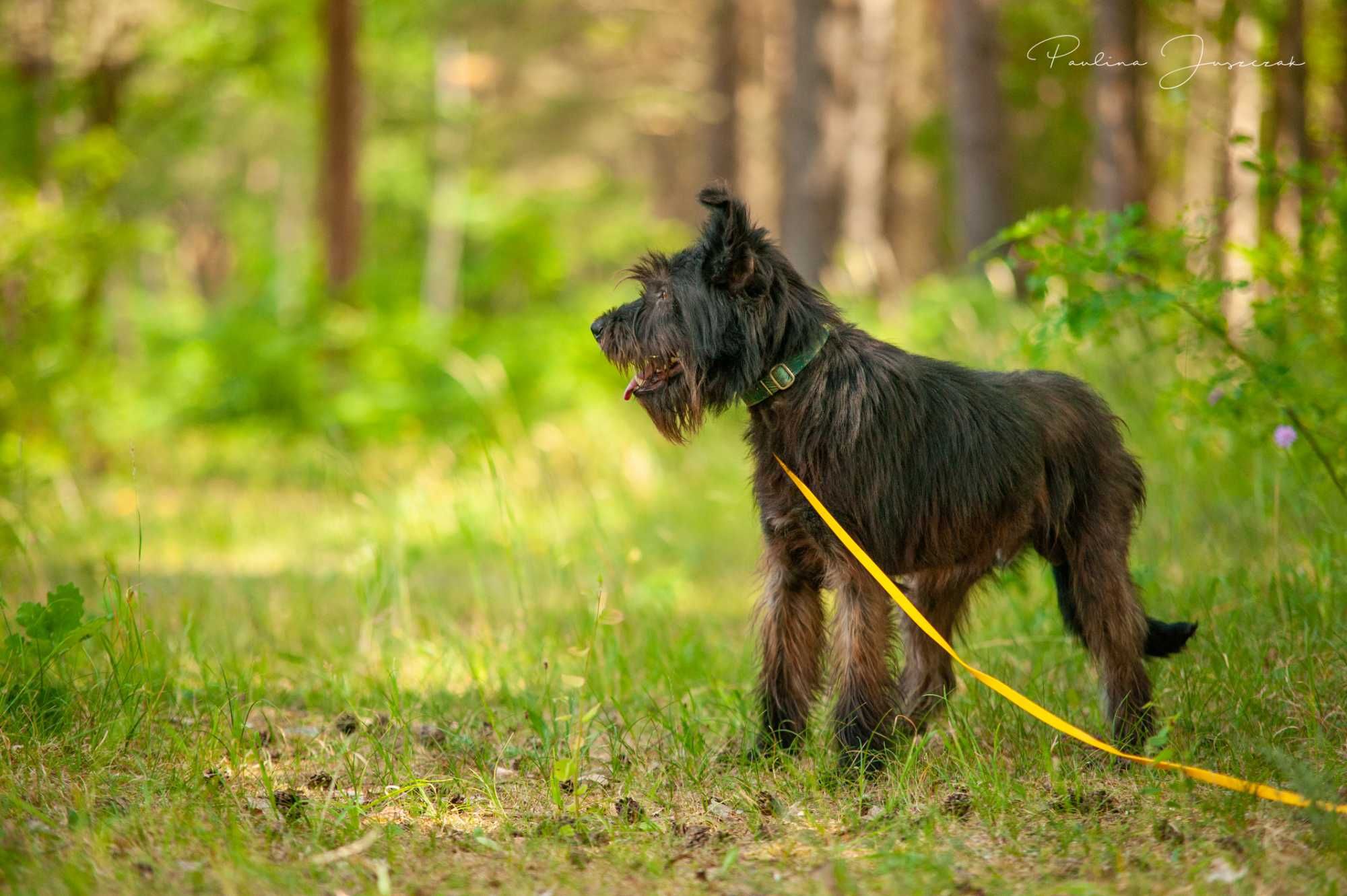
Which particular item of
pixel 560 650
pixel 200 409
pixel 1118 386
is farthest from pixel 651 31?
pixel 560 650

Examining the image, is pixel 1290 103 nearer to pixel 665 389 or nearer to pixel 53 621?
pixel 665 389

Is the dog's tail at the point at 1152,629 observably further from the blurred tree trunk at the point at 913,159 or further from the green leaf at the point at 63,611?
the blurred tree trunk at the point at 913,159

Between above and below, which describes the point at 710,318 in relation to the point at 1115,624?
above

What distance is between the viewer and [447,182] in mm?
22594

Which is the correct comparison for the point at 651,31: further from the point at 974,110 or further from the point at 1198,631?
the point at 1198,631

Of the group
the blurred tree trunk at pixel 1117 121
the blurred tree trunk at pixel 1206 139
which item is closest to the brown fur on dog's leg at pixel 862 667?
the blurred tree trunk at pixel 1206 139

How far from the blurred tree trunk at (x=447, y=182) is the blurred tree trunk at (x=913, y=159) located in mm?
9883

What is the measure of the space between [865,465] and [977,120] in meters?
12.9

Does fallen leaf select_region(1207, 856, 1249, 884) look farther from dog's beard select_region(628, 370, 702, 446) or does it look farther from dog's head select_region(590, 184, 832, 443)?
dog's beard select_region(628, 370, 702, 446)

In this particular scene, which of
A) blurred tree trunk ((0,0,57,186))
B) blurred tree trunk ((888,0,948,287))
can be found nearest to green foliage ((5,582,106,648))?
blurred tree trunk ((0,0,57,186))

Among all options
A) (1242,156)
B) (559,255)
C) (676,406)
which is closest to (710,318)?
(676,406)

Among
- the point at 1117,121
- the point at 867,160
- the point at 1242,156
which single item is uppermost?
the point at 867,160

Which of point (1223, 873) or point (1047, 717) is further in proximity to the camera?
point (1047, 717)

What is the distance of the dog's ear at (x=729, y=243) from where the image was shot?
4.23m
